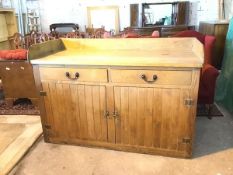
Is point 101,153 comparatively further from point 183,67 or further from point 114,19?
point 114,19

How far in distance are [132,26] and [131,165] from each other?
3.94 m

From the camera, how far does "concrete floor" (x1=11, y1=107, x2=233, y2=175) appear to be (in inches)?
68.6

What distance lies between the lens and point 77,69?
180cm

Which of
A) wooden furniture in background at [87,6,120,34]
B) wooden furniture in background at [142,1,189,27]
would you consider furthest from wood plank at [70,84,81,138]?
wooden furniture in background at [87,6,120,34]

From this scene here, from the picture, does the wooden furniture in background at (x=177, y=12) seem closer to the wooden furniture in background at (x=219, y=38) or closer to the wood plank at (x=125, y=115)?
the wooden furniture in background at (x=219, y=38)

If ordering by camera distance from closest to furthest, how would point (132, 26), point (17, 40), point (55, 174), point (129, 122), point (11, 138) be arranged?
1. point (55, 174)
2. point (129, 122)
3. point (11, 138)
4. point (17, 40)
5. point (132, 26)

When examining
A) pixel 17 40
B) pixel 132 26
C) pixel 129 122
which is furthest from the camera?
pixel 132 26

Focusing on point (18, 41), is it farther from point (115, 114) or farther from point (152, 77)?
point (152, 77)

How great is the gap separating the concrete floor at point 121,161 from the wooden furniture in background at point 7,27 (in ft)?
13.6

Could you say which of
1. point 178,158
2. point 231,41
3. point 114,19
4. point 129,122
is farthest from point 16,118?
point 114,19

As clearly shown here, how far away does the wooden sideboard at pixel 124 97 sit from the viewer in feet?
5.45

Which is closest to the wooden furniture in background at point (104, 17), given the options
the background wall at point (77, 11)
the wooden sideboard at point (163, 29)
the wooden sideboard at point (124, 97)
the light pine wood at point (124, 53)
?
the background wall at point (77, 11)

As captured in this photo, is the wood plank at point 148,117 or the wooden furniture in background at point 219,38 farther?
the wooden furniture in background at point 219,38

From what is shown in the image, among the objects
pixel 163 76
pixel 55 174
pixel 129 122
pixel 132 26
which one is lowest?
pixel 55 174
